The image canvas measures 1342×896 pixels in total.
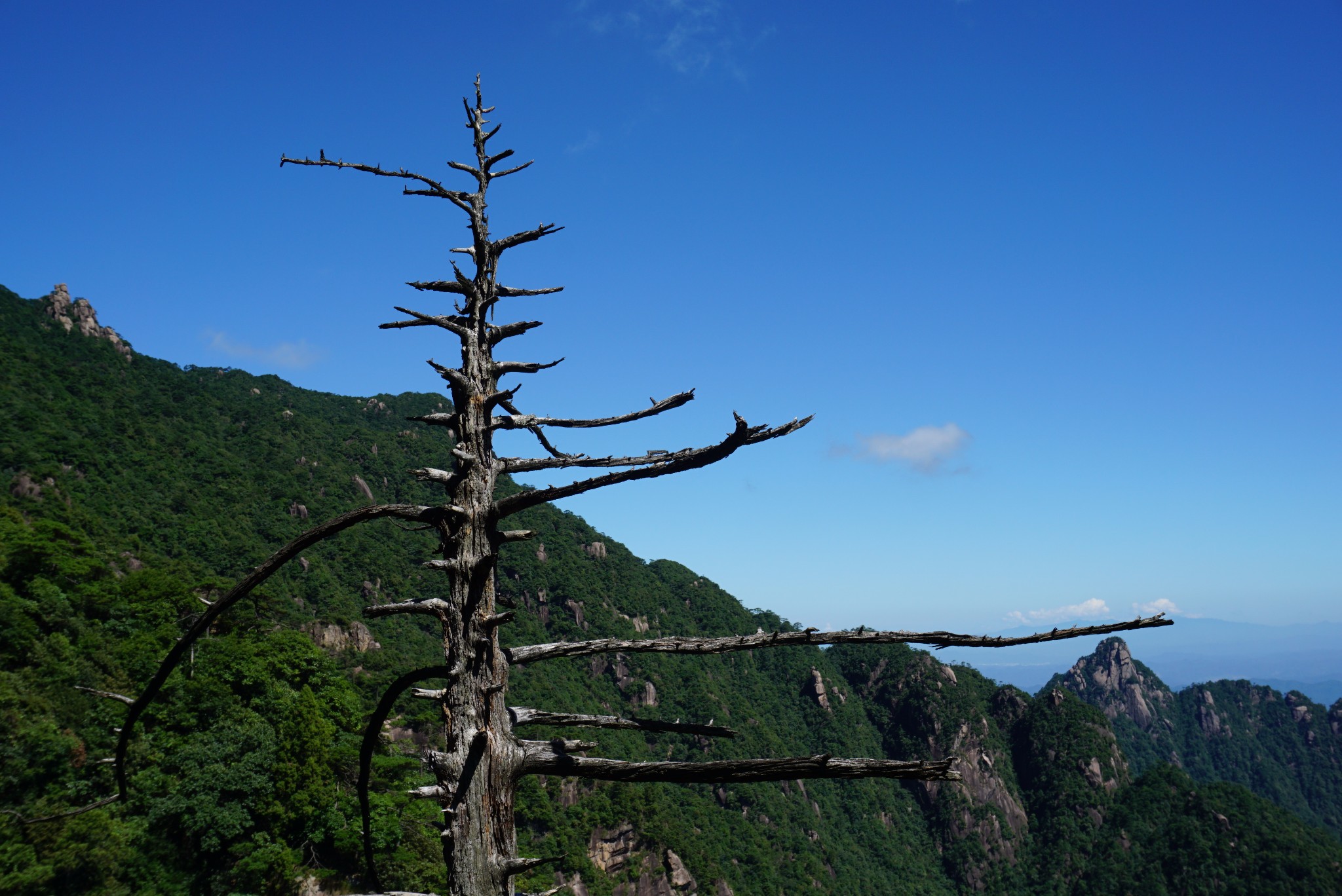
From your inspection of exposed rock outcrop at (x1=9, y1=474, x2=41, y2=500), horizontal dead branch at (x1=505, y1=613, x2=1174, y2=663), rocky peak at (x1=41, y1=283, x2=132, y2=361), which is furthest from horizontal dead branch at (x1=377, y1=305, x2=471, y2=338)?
rocky peak at (x1=41, y1=283, x2=132, y2=361)

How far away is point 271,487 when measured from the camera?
363ft

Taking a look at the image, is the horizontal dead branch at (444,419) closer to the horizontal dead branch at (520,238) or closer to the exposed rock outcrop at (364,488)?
the horizontal dead branch at (520,238)

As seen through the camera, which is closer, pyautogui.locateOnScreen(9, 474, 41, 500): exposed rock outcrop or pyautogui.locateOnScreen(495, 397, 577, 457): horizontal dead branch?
pyautogui.locateOnScreen(495, 397, 577, 457): horizontal dead branch

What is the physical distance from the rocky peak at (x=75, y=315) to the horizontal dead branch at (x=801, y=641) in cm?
14169

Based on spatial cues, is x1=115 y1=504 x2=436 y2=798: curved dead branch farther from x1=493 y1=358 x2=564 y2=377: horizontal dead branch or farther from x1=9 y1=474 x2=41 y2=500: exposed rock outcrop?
x1=9 y1=474 x2=41 y2=500: exposed rock outcrop

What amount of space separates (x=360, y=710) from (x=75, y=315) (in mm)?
103598

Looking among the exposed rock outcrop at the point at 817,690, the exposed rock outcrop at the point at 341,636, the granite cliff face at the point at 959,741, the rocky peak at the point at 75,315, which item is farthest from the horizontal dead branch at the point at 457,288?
the exposed rock outcrop at the point at 817,690

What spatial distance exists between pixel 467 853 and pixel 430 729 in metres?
66.6

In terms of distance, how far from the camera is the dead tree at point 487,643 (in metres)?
3.38

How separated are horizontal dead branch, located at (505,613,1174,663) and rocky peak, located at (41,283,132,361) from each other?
14169 centimetres

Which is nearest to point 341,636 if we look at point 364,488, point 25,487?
point 25,487

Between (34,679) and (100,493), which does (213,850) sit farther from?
(100,493)

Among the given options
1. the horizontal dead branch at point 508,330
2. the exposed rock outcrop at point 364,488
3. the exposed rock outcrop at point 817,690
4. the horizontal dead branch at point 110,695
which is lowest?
the exposed rock outcrop at point 817,690

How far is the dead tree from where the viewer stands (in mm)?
3375
